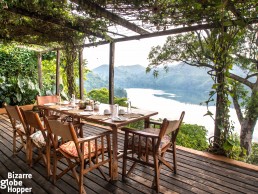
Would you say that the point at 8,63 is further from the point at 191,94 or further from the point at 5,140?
the point at 191,94

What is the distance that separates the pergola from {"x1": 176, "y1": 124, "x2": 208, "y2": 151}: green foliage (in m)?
2.23

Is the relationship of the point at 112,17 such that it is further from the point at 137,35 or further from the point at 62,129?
the point at 62,129

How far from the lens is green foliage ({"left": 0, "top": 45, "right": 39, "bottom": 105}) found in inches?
264

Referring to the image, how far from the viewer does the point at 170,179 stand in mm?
2521

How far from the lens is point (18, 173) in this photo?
2680mm

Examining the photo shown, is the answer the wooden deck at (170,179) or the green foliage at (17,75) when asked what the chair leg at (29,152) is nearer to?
the wooden deck at (170,179)

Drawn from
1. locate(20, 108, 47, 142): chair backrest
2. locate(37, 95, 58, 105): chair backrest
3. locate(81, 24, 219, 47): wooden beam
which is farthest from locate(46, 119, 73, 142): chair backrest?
locate(81, 24, 219, 47): wooden beam

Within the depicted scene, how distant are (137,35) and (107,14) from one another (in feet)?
3.58

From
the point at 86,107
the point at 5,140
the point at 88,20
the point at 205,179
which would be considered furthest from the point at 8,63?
the point at 205,179

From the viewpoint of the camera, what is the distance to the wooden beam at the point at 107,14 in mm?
2801

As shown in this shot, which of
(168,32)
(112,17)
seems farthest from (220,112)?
(112,17)

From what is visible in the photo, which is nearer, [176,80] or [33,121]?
[33,121]

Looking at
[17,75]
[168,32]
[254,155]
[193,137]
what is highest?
[168,32]

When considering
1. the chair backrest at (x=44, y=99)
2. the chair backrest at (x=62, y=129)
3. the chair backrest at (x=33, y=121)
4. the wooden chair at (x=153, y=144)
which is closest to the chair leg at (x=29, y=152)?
the chair backrest at (x=33, y=121)
